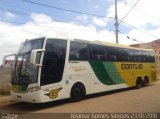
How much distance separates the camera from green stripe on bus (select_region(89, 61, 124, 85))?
15.9m

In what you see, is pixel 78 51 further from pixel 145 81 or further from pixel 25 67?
pixel 145 81

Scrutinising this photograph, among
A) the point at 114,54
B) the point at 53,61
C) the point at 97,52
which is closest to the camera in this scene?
the point at 53,61

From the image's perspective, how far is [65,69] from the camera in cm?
→ 1359

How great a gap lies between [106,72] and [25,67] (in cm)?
591

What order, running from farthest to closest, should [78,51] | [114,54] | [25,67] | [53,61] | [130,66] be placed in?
[130,66] < [114,54] < [78,51] < [53,61] < [25,67]

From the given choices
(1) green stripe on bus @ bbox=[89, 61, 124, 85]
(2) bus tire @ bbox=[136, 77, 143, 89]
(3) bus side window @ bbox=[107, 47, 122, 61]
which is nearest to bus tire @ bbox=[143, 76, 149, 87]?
(2) bus tire @ bbox=[136, 77, 143, 89]

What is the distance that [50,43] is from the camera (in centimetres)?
1309

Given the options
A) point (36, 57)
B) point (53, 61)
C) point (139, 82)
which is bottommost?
point (139, 82)

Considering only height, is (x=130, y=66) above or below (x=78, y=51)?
below

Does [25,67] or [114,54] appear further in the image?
[114,54]

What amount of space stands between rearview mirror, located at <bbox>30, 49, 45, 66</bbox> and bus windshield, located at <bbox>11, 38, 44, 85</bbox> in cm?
26

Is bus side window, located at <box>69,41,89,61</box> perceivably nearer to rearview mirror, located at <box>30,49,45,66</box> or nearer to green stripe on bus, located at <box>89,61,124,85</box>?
green stripe on bus, located at <box>89,61,124,85</box>

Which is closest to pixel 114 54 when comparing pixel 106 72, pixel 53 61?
pixel 106 72

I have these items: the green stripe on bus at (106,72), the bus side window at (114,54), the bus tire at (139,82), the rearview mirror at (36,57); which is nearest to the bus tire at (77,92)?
the green stripe on bus at (106,72)
